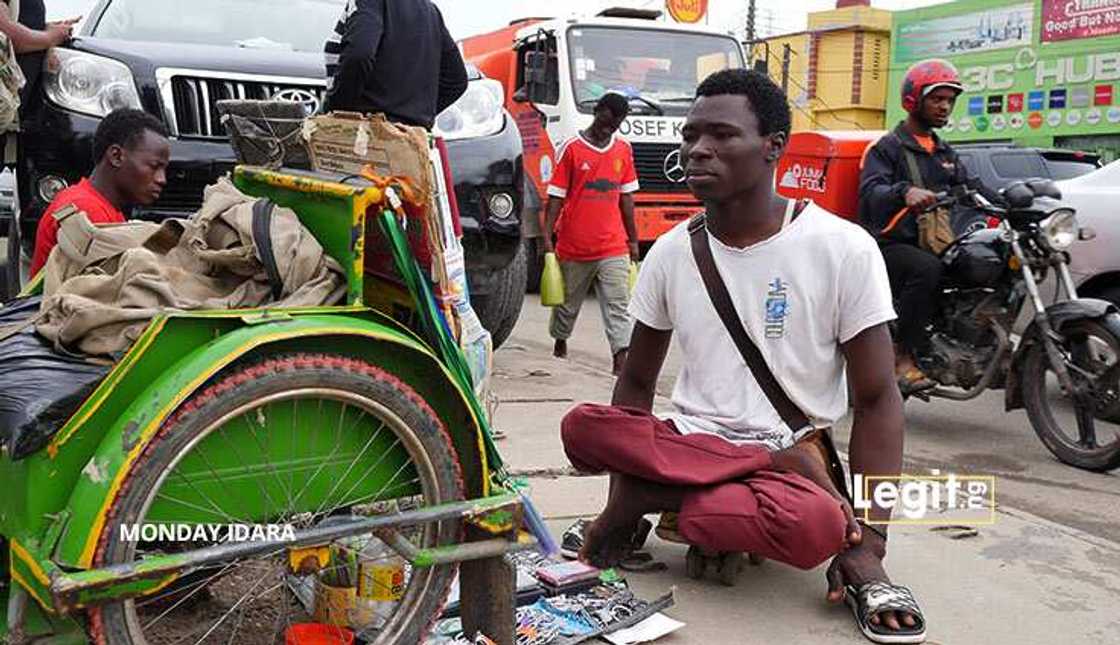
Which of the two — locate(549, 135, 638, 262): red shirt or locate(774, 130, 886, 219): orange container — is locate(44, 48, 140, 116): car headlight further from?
locate(774, 130, 886, 219): orange container

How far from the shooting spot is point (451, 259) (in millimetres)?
2645

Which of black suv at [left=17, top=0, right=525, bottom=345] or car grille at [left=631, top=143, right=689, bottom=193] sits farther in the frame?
car grille at [left=631, top=143, right=689, bottom=193]

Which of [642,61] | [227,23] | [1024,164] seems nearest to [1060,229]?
[227,23]

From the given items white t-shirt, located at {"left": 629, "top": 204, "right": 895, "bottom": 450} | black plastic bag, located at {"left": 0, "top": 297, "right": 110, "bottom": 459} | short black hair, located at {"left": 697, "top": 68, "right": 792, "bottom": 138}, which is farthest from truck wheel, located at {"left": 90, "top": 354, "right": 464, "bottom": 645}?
short black hair, located at {"left": 697, "top": 68, "right": 792, "bottom": 138}

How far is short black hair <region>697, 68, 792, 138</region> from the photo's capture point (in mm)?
3111

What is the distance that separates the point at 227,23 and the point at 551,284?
2.16 m

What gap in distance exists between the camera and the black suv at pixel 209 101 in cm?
458

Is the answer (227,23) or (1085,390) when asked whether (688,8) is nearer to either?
(227,23)

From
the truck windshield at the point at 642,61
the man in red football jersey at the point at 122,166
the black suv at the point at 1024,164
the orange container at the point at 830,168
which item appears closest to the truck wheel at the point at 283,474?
the man in red football jersey at the point at 122,166

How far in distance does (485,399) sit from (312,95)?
2.45m

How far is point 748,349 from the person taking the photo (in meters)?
3.15

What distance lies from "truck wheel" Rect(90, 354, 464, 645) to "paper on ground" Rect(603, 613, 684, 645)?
0.49 metres

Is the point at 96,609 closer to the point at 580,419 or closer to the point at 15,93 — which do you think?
the point at 580,419

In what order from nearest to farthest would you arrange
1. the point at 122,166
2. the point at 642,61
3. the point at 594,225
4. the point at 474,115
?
the point at 122,166, the point at 474,115, the point at 594,225, the point at 642,61
